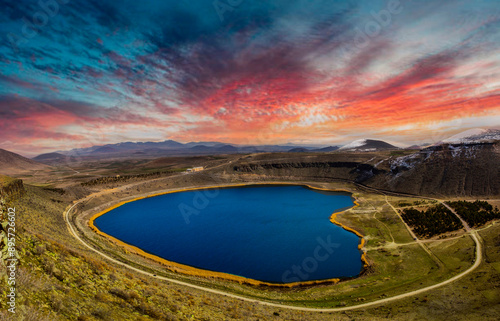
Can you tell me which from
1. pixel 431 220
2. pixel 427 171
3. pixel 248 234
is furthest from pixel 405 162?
pixel 248 234

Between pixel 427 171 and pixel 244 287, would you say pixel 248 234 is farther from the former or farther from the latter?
pixel 427 171

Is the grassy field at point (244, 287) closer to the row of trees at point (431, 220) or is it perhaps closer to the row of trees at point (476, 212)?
the row of trees at point (431, 220)

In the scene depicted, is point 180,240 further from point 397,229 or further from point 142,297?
point 397,229

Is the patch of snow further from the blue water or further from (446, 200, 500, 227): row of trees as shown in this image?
(446, 200, 500, 227): row of trees

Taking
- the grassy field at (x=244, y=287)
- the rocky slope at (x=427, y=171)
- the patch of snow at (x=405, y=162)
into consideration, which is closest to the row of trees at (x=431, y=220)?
the grassy field at (x=244, y=287)

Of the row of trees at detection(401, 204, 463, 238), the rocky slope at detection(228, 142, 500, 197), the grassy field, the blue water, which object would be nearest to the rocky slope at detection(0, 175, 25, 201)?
the grassy field

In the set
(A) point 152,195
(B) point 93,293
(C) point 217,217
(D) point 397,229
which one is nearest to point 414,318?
(B) point 93,293
